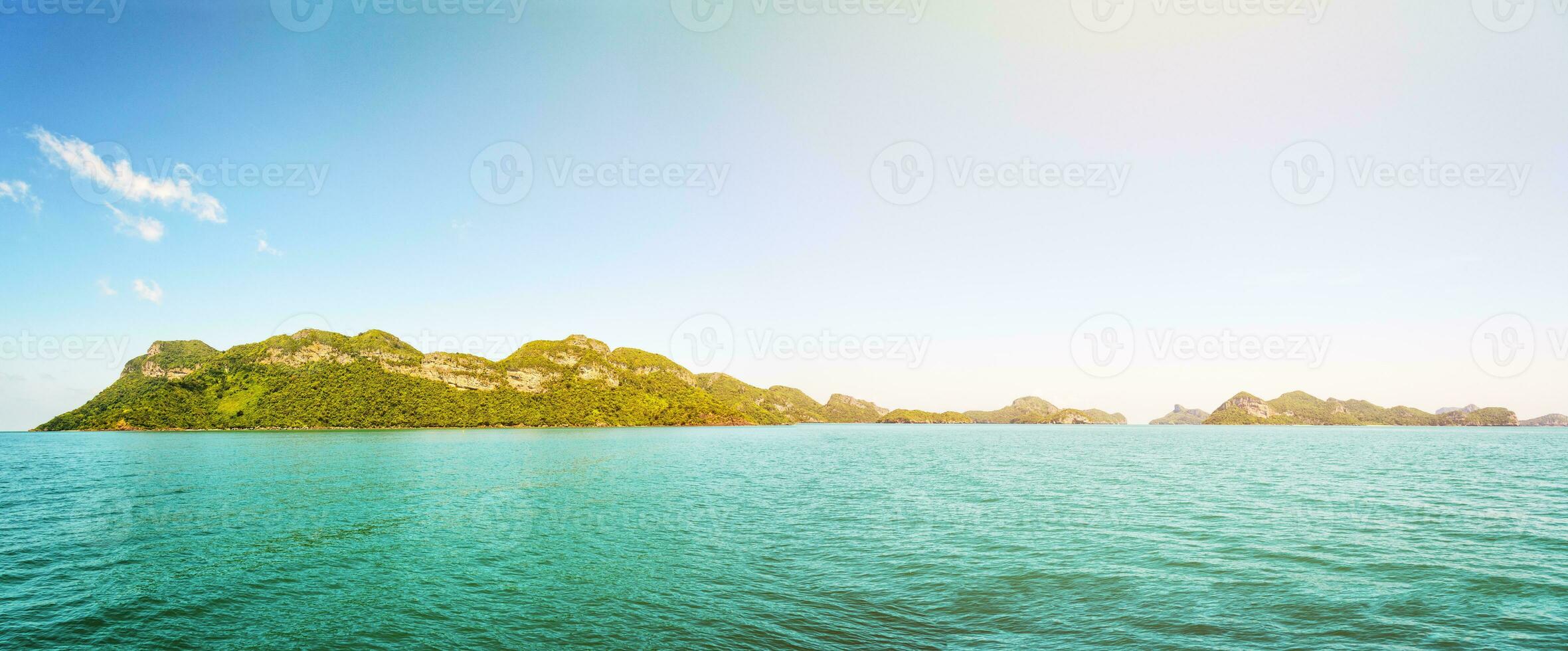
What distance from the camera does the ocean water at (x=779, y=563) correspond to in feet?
61.8

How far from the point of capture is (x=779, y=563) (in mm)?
27266

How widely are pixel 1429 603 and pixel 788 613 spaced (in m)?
22.8

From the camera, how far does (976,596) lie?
22.2 meters

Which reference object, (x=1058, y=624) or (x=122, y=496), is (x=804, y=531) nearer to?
(x=1058, y=624)

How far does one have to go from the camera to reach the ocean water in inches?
741

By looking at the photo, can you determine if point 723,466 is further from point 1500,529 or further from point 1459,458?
point 1459,458

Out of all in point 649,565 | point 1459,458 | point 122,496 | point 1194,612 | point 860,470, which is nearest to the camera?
point 1194,612

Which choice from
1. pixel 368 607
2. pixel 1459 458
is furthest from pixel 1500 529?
pixel 1459 458

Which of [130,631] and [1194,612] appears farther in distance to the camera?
[1194,612]

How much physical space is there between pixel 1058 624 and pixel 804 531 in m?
17.2

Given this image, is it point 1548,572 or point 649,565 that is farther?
point 649,565

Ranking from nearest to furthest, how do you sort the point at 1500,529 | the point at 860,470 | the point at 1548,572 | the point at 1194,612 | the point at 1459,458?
the point at 1194,612
the point at 1548,572
the point at 1500,529
the point at 860,470
the point at 1459,458

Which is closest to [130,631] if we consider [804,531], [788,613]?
[788,613]

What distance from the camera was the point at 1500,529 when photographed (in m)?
33.4
